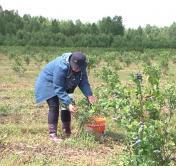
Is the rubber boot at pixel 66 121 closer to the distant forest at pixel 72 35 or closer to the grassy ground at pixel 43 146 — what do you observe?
the grassy ground at pixel 43 146

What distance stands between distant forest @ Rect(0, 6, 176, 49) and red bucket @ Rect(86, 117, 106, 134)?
5005 cm

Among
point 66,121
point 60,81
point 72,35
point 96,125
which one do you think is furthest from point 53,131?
point 72,35

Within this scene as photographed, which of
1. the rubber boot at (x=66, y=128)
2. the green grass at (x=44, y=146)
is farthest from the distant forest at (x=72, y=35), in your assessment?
the rubber boot at (x=66, y=128)

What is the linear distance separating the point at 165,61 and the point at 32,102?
14915 mm

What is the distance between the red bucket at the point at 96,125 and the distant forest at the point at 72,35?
50.0 meters

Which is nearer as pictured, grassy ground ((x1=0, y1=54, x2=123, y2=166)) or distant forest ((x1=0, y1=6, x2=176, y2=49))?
grassy ground ((x1=0, y1=54, x2=123, y2=166))

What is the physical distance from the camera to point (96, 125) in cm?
703

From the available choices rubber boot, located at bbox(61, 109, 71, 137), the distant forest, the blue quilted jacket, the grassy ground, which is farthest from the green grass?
the distant forest

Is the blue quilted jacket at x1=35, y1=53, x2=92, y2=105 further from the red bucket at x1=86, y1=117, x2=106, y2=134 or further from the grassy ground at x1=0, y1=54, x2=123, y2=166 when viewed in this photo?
the grassy ground at x1=0, y1=54, x2=123, y2=166

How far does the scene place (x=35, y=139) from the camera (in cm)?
687

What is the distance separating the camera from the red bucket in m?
7.00

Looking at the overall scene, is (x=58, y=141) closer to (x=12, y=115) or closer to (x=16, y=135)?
(x=16, y=135)

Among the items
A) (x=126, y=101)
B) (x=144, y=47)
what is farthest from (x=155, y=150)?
(x=144, y=47)

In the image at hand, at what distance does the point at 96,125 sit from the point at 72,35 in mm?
58468
